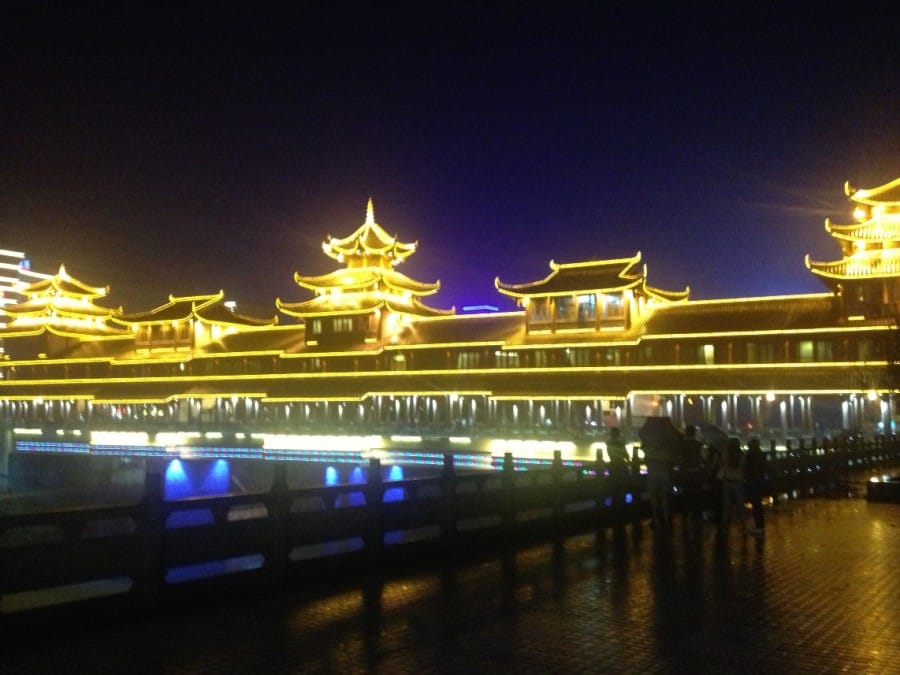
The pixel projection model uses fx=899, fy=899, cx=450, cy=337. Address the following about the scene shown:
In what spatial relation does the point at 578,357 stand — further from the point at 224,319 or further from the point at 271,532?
the point at 271,532

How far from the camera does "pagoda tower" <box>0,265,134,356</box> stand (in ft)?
239

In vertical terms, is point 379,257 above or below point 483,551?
above

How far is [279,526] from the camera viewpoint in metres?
11.3

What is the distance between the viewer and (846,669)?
768 cm

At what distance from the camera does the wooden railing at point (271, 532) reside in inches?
359

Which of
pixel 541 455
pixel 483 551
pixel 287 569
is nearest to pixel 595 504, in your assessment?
pixel 483 551

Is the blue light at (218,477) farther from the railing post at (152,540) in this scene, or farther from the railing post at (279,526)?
the railing post at (152,540)

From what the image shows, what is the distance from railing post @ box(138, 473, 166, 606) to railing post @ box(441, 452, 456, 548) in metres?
4.98

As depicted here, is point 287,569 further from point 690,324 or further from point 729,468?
point 690,324

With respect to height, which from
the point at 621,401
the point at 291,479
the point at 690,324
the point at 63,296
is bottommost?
the point at 291,479

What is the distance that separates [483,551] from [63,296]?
229 feet

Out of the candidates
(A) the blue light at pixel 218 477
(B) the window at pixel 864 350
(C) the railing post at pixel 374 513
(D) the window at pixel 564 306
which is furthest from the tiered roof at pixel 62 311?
(C) the railing post at pixel 374 513

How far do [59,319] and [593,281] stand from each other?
48.2 meters

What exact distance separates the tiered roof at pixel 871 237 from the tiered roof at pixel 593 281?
882cm
